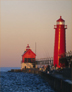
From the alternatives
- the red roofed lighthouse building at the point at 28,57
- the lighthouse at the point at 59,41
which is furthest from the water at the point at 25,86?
the red roofed lighthouse building at the point at 28,57

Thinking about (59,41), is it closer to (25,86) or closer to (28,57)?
(25,86)

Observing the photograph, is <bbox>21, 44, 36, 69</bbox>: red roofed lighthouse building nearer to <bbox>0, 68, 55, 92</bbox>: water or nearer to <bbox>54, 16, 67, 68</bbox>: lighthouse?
<bbox>54, 16, 67, 68</bbox>: lighthouse

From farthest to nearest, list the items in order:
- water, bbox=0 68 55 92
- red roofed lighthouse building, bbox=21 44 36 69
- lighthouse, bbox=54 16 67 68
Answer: red roofed lighthouse building, bbox=21 44 36 69 < lighthouse, bbox=54 16 67 68 < water, bbox=0 68 55 92

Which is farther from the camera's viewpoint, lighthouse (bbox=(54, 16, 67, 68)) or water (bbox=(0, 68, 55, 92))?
lighthouse (bbox=(54, 16, 67, 68))

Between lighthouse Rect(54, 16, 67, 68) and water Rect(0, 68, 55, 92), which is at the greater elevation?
lighthouse Rect(54, 16, 67, 68)

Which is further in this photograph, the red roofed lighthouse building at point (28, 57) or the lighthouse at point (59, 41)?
the red roofed lighthouse building at point (28, 57)

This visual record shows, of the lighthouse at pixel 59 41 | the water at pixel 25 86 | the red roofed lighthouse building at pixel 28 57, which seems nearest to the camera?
the water at pixel 25 86

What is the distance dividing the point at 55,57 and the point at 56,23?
285 inches

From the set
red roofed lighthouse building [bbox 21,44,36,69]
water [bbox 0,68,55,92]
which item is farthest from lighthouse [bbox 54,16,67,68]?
red roofed lighthouse building [bbox 21,44,36,69]

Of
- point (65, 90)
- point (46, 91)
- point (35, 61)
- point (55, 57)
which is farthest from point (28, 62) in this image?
point (65, 90)

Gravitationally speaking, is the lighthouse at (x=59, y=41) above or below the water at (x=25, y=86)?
above

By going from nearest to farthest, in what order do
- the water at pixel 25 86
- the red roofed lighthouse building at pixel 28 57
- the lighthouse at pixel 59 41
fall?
the water at pixel 25 86 → the lighthouse at pixel 59 41 → the red roofed lighthouse building at pixel 28 57

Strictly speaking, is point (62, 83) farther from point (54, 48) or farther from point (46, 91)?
point (54, 48)

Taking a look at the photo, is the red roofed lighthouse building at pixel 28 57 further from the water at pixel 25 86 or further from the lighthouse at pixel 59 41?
the water at pixel 25 86
